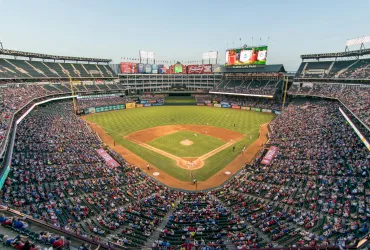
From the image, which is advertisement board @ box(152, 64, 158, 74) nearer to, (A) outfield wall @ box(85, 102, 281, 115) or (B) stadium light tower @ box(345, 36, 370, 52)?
(A) outfield wall @ box(85, 102, 281, 115)

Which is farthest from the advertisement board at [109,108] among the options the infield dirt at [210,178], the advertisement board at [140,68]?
the advertisement board at [140,68]

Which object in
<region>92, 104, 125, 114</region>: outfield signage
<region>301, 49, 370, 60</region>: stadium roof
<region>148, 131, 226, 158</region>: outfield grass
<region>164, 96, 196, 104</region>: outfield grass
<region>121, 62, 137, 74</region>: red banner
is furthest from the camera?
<region>121, 62, 137, 74</region>: red banner

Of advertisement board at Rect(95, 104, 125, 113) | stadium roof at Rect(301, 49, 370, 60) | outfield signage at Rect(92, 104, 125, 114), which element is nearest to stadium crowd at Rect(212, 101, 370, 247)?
stadium roof at Rect(301, 49, 370, 60)

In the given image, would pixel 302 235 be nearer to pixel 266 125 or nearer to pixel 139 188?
pixel 139 188

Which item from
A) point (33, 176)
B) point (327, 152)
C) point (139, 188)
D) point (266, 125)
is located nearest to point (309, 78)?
point (266, 125)

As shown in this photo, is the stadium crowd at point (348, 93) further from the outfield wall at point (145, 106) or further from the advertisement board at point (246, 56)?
the advertisement board at point (246, 56)
